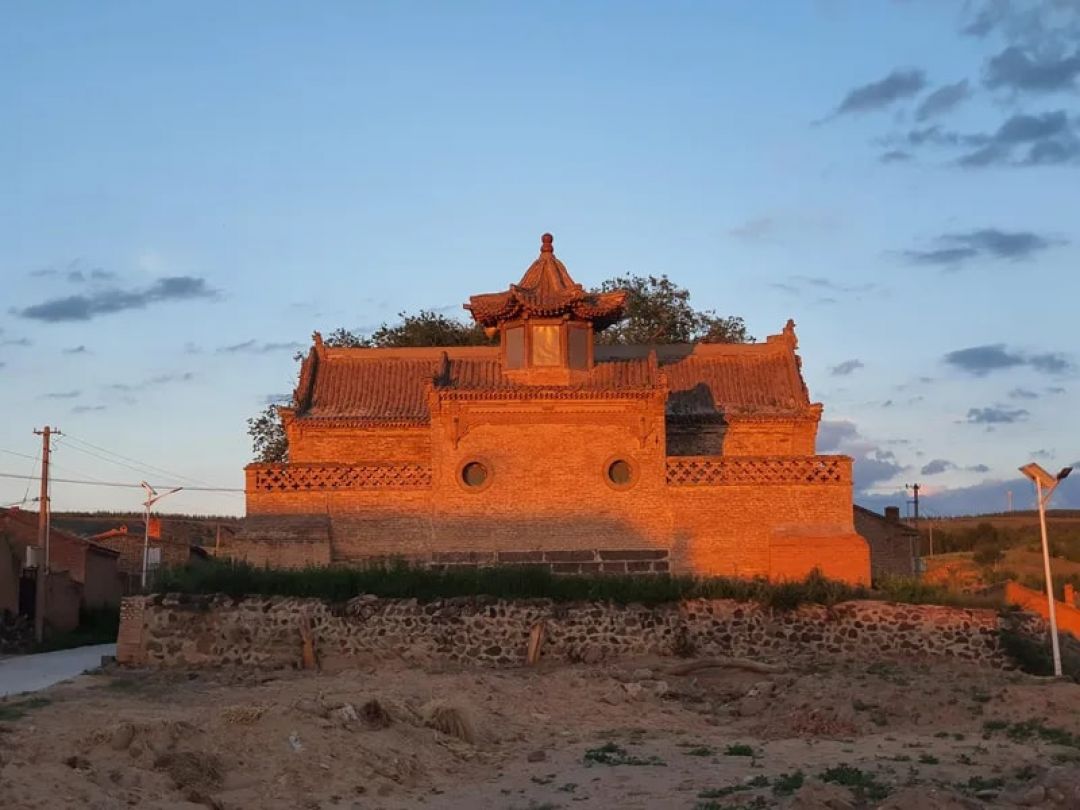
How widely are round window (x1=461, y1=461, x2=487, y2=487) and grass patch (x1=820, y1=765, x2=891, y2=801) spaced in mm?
16926

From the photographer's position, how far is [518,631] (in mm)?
24500

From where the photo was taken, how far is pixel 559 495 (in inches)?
1193

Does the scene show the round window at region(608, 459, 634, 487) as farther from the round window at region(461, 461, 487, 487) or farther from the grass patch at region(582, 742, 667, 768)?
the grass patch at region(582, 742, 667, 768)

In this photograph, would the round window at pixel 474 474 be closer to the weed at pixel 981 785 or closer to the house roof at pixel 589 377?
the house roof at pixel 589 377

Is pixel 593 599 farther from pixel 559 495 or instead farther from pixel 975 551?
pixel 975 551

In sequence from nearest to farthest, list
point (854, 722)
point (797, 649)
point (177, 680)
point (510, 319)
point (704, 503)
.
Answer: point (854, 722) < point (177, 680) < point (797, 649) < point (704, 503) < point (510, 319)

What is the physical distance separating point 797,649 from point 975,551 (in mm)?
40692

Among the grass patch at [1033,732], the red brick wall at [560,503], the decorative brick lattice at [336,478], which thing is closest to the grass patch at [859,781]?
the grass patch at [1033,732]

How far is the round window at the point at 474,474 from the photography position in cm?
3044

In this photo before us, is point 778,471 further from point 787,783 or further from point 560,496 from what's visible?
point 787,783

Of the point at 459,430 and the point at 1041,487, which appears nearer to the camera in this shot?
the point at 1041,487

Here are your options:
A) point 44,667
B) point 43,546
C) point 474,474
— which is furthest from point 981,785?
point 43,546

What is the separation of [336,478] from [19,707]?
43.9 feet

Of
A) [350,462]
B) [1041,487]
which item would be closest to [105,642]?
[350,462]
